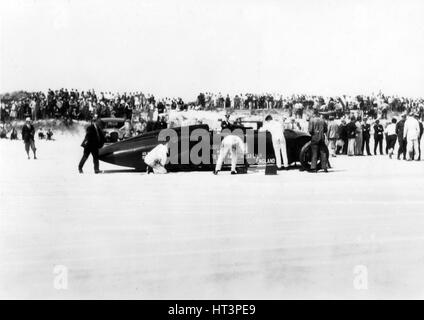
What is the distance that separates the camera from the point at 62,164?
19328 millimetres

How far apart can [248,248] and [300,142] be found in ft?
33.7

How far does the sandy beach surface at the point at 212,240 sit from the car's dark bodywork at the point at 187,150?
114 inches

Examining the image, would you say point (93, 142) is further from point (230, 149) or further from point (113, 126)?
point (113, 126)

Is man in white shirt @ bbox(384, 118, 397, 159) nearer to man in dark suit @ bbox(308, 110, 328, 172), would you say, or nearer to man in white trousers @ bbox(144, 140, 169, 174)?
man in dark suit @ bbox(308, 110, 328, 172)

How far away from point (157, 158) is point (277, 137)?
122 inches

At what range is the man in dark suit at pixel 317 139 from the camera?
16.5 m

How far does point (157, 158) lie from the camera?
16.2m

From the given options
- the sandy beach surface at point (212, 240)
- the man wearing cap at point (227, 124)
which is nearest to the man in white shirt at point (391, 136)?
the man wearing cap at point (227, 124)

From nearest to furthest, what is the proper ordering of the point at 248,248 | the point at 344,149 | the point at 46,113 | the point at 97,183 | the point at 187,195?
the point at 248,248 < the point at 187,195 < the point at 97,183 < the point at 344,149 < the point at 46,113

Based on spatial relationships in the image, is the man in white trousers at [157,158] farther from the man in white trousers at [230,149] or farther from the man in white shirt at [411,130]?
the man in white shirt at [411,130]

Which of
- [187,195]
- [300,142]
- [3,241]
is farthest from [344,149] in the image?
[3,241]

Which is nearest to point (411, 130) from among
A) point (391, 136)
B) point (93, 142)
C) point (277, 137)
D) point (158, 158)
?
point (391, 136)

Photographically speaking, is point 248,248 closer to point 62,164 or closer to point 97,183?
point 97,183

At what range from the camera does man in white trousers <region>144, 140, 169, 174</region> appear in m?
16.2
